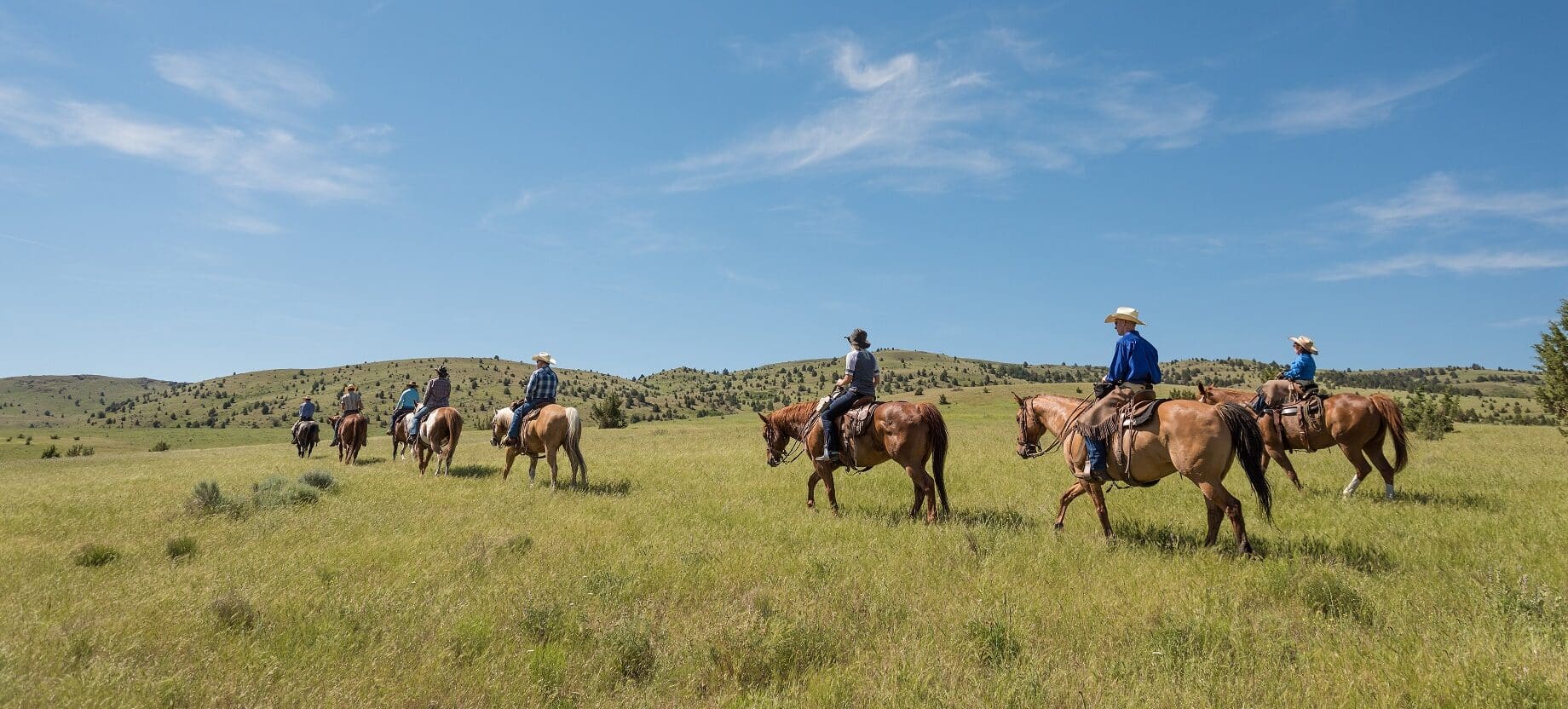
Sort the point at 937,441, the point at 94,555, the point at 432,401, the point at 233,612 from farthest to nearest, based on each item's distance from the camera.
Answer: the point at 432,401 → the point at 937,441 → the point at 94,555 → the point at 233,612

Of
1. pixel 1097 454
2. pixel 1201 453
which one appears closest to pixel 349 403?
pixel 1097 454

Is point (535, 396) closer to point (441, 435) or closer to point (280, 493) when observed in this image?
point (441, 435)

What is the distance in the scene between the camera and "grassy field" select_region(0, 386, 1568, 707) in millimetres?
4082

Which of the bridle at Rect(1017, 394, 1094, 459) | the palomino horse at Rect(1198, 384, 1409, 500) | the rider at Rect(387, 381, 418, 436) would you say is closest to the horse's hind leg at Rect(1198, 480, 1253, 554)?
the bridle at Rect(1017, 394, 1094, 459)

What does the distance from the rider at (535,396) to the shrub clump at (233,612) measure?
29.2ft

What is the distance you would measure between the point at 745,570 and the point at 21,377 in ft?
893

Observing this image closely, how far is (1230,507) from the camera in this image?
7.35m

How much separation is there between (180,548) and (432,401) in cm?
1035

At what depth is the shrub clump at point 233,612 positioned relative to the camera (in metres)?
5.22

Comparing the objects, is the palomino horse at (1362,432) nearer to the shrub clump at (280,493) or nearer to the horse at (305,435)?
the shrub clump at (280,493)

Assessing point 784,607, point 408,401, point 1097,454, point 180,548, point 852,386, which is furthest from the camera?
point 408,401

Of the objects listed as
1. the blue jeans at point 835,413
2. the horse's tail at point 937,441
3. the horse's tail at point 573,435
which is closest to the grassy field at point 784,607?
the horse's tail at point 937,441

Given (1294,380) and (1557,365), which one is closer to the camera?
(1294,380)

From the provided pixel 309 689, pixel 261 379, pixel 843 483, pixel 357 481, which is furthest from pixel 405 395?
pixel 261 379
